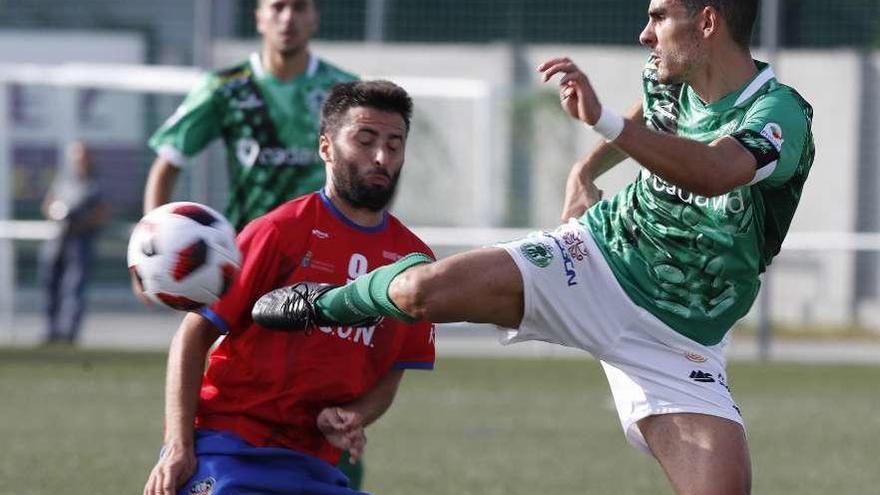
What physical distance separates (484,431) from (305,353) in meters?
5.30

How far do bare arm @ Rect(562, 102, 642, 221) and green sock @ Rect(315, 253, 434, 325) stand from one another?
973mm

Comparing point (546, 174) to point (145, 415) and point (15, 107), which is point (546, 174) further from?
point (145, 415)

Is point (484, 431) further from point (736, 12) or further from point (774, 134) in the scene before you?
point (774, 134)

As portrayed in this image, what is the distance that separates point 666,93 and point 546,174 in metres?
12.3

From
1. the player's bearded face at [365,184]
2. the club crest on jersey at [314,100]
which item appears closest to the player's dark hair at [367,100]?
the player's bearded face at [365,184]

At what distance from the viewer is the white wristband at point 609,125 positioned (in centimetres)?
470

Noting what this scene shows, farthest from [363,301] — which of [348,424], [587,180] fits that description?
[587,180]

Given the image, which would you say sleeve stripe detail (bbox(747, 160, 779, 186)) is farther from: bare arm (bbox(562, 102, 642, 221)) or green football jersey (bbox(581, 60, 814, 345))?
bare arm (bbox(562, 102, 642, 221))

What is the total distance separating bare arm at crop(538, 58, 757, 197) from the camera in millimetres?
4688

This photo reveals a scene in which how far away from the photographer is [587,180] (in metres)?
5.97

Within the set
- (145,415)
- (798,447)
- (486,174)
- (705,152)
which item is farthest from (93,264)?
(705,152)

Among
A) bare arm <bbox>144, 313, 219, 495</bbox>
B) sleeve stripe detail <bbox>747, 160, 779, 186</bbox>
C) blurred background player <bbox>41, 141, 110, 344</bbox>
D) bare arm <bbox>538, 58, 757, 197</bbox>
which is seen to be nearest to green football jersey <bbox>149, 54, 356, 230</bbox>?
bare arm <bbox>144, 313, 219, 495</bbox>

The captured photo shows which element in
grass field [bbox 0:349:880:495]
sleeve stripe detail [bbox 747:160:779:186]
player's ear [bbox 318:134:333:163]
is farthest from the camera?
grass field [bbox 0:349:880:495]

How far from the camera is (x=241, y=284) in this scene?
201 inches
